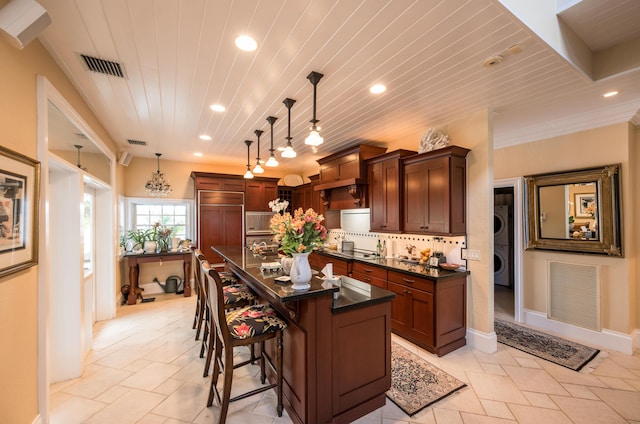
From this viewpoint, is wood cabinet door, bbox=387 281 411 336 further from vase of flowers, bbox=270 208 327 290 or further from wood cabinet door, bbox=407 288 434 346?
vase of flowers, bbox=270 208 327 290

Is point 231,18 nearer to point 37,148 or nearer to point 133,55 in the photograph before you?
point 133,55

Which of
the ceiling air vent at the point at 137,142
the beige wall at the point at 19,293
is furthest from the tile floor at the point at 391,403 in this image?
the ceiling air vent at the point at 137,142

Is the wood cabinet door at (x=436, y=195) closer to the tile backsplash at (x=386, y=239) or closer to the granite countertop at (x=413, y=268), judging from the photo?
the tile backsplash at (x=386, y=239)

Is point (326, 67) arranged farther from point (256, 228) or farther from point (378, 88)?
A: point (256, 228)

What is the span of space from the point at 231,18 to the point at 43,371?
2.64 metres

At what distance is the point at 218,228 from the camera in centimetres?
545

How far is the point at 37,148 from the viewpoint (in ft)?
5.70

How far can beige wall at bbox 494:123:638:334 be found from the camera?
296 centimetres

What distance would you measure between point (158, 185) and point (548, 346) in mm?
6802

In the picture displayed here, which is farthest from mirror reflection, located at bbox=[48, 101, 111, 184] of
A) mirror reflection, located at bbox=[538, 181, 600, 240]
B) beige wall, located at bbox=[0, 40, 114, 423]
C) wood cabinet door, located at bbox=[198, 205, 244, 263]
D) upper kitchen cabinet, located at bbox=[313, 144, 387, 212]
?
mirror reflection, located at bbox=[538, 181, 600, 240]

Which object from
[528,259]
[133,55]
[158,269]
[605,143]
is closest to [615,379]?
[528,259]

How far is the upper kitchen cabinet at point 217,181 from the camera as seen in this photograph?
17.4ft

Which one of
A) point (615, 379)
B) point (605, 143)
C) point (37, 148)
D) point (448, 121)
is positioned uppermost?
point (448, 121)

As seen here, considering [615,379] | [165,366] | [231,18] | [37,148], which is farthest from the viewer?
[165,366]
